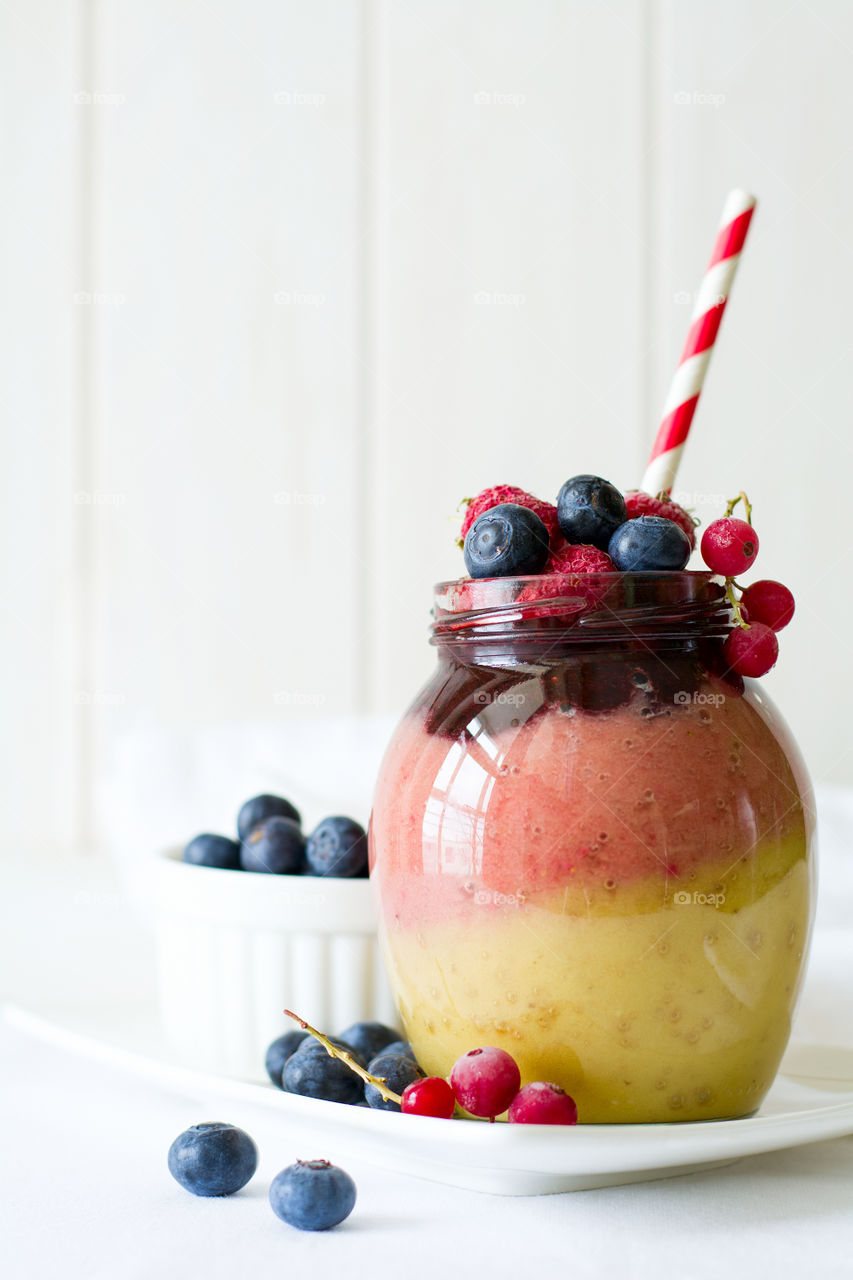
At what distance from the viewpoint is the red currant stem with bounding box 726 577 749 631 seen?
2.21 feet

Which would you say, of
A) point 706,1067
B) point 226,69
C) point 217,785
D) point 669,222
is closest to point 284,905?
point 706,1067

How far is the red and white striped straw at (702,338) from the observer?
2.46 ft

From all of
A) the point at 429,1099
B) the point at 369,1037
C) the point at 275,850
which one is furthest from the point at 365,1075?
the point at 275,850

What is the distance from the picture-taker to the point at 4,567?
1.83 meters

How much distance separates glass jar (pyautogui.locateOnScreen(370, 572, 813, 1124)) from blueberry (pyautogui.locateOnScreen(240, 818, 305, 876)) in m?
0.22

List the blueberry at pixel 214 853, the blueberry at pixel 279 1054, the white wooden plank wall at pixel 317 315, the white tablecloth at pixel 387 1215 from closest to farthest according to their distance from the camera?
the white tablecloth at pixel 387 1215, the blueberry at pixel 279 1054, the blueberry at pixel 214 853, the white wooden plank wall at pixel 317 315

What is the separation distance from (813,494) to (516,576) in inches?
45.5

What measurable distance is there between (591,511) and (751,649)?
12cm

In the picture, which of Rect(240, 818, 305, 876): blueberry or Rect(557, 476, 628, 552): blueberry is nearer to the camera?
Rect(557, 476, 628, 552): blueberry

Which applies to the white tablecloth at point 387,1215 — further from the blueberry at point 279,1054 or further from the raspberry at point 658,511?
the raspberry at point 658,511

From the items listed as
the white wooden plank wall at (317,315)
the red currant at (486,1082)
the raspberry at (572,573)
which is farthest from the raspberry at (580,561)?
the white wooden plank wall at (317,315)

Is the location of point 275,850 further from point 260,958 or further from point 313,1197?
point 313,1197

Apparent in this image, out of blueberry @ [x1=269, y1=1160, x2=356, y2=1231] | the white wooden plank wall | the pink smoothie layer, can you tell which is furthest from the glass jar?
the white wooden plank wall

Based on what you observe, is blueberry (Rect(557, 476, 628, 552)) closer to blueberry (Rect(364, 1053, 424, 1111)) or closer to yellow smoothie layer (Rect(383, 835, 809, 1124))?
yellow smoothie layer (Rect(383, 835, 809, 1124))
